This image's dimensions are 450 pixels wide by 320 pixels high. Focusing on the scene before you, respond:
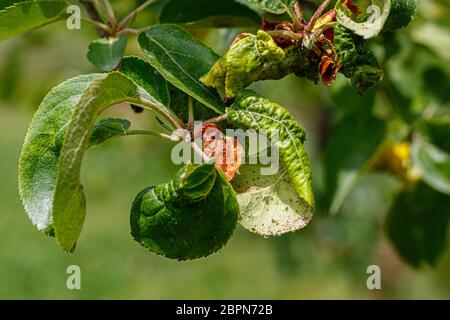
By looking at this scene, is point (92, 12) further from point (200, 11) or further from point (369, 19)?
point (369, 19)

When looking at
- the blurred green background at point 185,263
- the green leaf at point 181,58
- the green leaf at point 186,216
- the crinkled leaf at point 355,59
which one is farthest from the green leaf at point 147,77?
the blurred green background at point 185,263

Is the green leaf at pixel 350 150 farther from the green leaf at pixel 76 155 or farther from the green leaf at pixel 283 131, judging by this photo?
the green leaf at pixel 76 155

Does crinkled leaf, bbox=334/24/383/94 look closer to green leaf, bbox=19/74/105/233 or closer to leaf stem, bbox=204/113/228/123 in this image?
leaf stem, bbox=204/113/228/123

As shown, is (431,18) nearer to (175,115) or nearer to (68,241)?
(175,115)

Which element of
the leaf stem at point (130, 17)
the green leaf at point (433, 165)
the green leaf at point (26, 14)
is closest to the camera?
the green leaf at point (26, 14)

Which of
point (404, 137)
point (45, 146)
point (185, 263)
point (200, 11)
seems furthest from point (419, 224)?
point (185, 263)

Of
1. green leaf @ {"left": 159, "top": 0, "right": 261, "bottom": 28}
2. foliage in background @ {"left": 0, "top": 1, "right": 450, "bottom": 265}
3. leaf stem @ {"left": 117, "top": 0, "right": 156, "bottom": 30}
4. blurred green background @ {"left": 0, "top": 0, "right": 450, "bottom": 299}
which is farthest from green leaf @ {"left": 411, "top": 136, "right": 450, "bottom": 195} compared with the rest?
leaf stem @ {"left": 117, "top": 0, "right": 156, "bottom": 30}

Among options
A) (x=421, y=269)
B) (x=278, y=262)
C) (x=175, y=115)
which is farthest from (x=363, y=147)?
(x=278, y=262)
